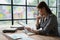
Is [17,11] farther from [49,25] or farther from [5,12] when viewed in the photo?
[49,25]

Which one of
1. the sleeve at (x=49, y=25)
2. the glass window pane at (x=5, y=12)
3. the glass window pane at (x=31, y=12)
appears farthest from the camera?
the glass window pane at (x=31, y=12)

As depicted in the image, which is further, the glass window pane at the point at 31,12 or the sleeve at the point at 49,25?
the glass window pane at the point at 31,12

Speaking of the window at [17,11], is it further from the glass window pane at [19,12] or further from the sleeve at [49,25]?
the sleeve at [49,25]

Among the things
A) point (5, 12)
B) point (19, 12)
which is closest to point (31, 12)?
point (19, 12)

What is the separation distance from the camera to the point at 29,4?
169 inches

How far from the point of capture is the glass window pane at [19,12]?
4.18m

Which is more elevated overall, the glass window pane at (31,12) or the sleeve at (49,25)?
the glass window pane at (31,12)

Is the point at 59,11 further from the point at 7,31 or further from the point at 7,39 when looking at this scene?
the point at 7,39

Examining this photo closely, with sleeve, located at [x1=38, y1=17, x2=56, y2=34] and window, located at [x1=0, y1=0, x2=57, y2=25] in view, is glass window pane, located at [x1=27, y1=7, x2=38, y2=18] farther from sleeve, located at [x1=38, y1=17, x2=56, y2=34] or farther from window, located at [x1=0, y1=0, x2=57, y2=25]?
sleeve, located at [x1=38, y1=17, x2=56, y2=34]

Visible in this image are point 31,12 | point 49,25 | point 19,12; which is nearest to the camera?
point 49,25

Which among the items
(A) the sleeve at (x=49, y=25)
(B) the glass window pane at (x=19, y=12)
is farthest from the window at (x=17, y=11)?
(A) the sleeve at (x=49, y=25)

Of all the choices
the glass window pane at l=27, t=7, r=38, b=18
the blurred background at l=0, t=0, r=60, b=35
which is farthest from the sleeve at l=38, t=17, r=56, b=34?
the glass window pane at l=27, t=7, r=38, b=18

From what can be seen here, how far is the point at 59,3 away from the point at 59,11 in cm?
23

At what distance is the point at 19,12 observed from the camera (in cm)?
424
